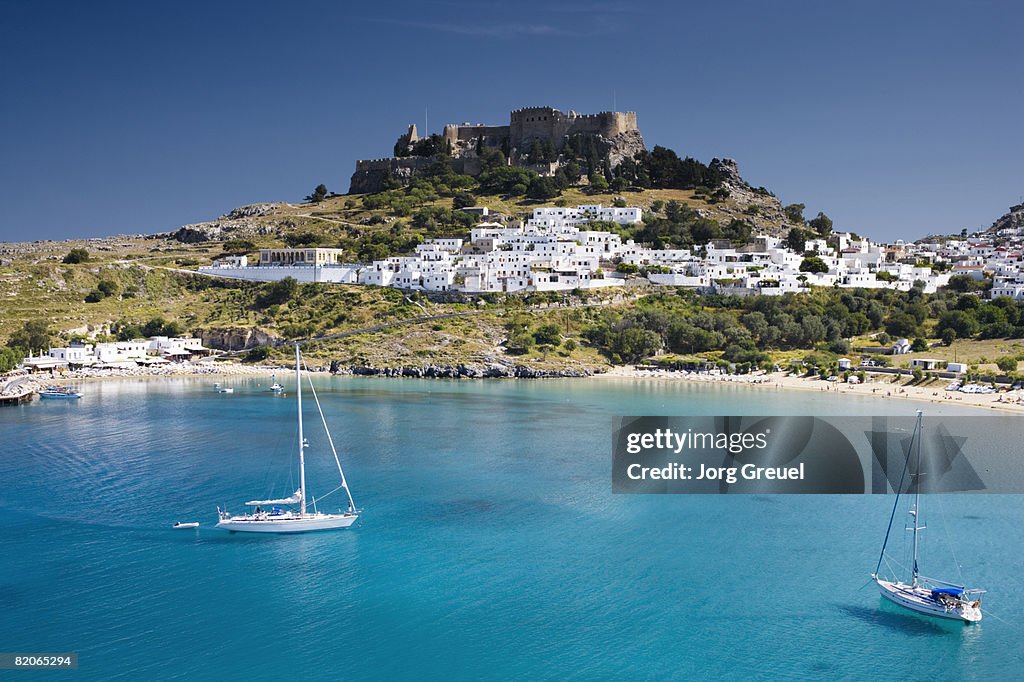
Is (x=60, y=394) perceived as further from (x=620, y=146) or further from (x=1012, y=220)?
(x=1012, y=220)

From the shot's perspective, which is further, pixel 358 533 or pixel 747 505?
pixel 747 505

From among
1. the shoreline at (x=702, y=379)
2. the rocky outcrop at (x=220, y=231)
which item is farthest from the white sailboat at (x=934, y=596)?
the rocky outcrop at (x=220, y=231)

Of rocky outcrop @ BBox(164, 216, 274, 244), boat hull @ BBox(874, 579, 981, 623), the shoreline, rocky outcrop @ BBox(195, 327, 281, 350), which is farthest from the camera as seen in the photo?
rocky outcrop @ BBox(164, 216, 274, 244)

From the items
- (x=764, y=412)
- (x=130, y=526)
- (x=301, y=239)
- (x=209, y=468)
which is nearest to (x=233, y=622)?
(x=130, y=526)

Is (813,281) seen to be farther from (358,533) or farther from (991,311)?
(358,533)

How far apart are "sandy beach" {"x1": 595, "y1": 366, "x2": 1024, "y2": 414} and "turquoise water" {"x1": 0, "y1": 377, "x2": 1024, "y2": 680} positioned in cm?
1418

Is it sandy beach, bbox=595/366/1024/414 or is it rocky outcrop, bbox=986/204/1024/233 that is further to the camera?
rocky outcrop, bbox=986/204/1024/233

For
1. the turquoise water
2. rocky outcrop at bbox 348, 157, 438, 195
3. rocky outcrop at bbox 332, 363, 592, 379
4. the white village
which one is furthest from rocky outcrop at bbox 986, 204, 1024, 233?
the turquoise water

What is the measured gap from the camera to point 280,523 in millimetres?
16172

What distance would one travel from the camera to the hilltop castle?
2729 inches

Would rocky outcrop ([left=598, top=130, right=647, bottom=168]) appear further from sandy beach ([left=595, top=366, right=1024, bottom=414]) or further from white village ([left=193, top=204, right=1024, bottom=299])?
sandy beach ([left=595, top=366, right=1024, bottom=414])

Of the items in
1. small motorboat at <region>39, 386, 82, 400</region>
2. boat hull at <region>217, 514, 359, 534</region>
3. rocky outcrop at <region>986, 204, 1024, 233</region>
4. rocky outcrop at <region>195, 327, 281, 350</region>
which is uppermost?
rocky outcrop at <region>986, 204, 1024, 233</region>

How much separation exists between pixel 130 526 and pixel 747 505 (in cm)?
1190

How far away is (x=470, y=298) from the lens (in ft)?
157
